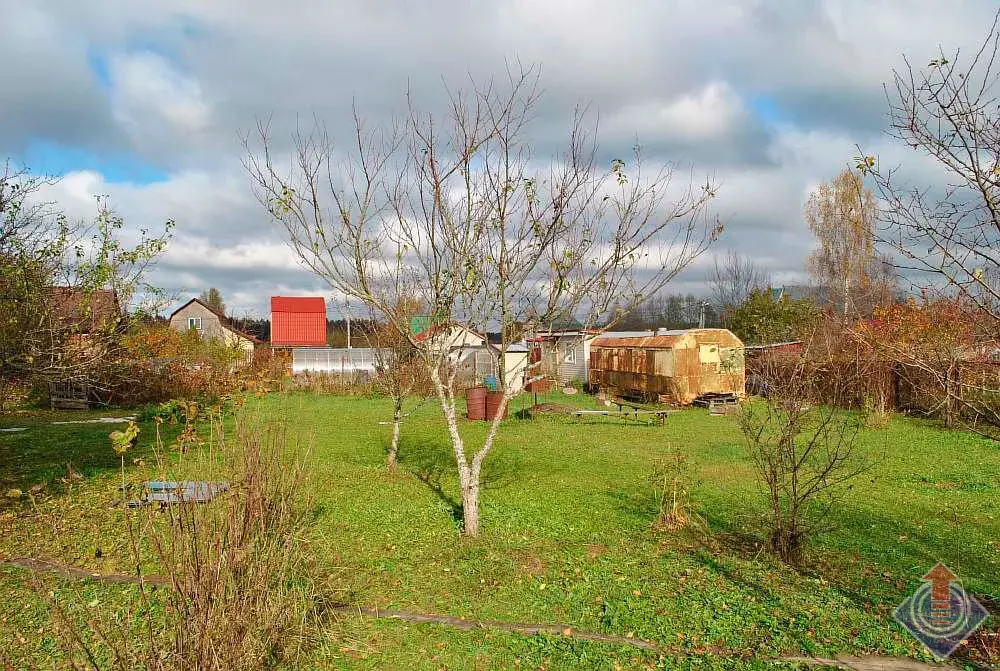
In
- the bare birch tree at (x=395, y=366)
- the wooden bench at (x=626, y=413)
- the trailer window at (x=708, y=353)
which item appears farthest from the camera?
the trailer window at (x=708, y=353)

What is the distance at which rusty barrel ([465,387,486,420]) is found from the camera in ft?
56.5

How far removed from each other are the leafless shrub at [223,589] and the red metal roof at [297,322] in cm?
3681

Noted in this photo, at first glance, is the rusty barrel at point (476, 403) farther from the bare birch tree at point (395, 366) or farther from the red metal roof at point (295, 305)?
the red metal roof at point (295, 305)

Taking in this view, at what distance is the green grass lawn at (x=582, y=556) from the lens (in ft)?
14.7

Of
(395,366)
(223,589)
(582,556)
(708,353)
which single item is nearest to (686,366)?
(708,353)

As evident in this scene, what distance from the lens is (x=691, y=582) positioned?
18.0ft

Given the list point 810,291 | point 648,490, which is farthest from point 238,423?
point 810,291

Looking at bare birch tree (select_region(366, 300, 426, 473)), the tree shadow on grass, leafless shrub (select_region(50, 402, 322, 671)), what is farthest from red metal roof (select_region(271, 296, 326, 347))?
leafless shrub (select_region(50, 402, 322, 671))

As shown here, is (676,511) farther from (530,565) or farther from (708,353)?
(708,353)

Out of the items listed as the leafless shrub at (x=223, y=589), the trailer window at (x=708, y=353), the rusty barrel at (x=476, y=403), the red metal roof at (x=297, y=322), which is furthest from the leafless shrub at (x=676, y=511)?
the red metal roof at (x=297, y=322)

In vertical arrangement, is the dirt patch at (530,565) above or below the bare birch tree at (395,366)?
below

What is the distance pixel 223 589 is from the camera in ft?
11.2

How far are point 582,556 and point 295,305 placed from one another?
37.9 metres

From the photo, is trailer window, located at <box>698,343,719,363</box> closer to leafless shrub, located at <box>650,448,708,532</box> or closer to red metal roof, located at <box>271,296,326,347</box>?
leafless shrub, located at <box>650,448,708,532</box>
